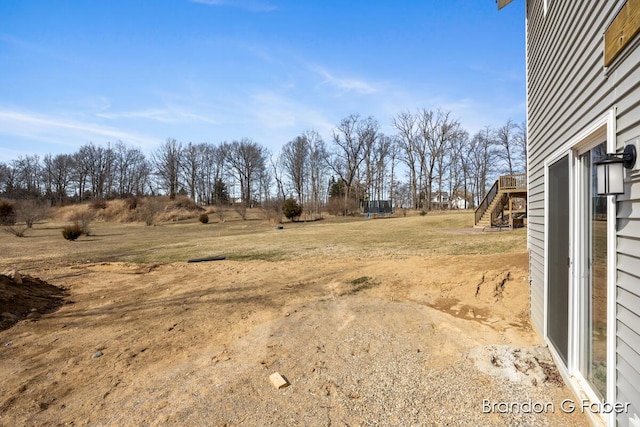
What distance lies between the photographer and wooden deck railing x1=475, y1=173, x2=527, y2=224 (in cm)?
1736

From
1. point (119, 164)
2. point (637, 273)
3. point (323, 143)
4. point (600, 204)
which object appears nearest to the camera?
point (637, 273)

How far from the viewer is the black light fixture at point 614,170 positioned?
188cm

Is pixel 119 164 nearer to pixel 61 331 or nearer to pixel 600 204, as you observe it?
pixel 61 331

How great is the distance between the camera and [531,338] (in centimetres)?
411

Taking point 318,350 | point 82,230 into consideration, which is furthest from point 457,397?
point 82,230

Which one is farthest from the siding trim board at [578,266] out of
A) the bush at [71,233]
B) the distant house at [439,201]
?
the distant house at [439,201]

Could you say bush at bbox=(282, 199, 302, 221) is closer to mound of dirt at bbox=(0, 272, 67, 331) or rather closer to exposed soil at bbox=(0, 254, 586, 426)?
exposed soil at bbox=(0, 254, 586, 426)

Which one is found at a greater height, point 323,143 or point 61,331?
point 323,143

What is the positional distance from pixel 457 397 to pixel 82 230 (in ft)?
75.4

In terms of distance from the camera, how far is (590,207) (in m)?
2.62

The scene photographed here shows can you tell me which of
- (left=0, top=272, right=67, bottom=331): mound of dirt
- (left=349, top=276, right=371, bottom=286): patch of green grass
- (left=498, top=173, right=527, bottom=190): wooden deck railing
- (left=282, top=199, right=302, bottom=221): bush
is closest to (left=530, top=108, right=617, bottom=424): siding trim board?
(left=349, top=276, right=371, bottom=286): patch of green grass

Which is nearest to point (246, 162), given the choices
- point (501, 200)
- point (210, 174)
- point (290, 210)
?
point (210, 174)

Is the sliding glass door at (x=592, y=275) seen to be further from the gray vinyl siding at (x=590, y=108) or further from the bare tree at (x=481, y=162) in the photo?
the bare tree at (x=481, y=162)

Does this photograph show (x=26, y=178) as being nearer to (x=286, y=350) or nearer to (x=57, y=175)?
(x=57, y=175)
